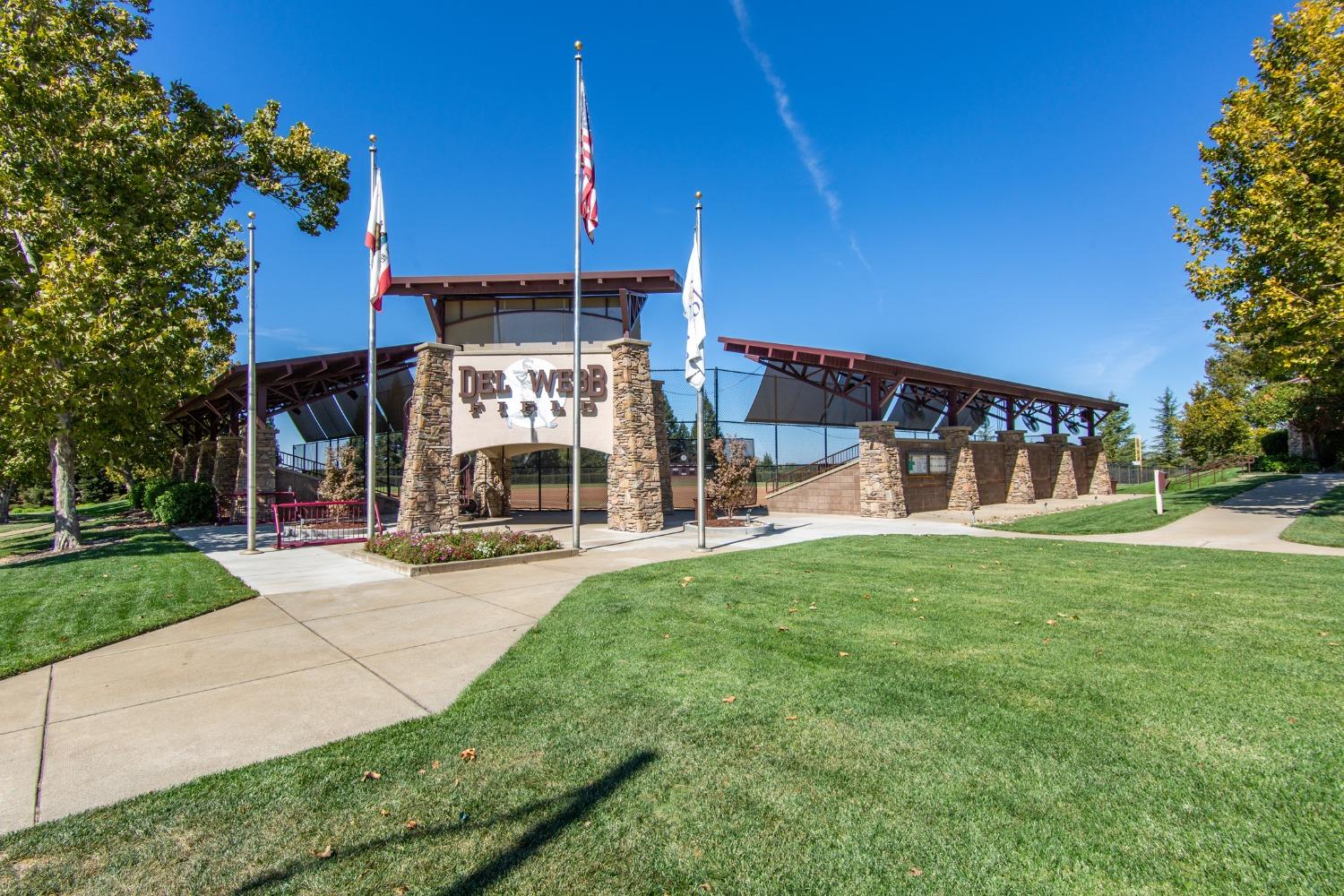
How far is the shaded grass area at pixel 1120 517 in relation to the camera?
15852 millimetres

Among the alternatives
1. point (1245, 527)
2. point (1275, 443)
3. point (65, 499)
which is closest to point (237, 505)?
point (65, 499)

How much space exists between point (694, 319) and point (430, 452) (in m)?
8.68

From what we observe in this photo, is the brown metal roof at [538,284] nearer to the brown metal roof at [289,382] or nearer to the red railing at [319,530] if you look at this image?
the brown metal roof at [289,382]

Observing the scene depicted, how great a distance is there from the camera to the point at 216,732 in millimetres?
4160

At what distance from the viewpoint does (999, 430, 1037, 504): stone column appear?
1044 inches

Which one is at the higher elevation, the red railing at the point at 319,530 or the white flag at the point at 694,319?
the white flag at the point at 694,319

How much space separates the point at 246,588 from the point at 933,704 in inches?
370

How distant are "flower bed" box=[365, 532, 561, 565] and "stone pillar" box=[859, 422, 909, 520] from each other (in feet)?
42.3

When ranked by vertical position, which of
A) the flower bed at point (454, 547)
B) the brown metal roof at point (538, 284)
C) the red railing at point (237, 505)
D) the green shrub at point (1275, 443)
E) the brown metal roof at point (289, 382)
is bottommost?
the flower bed at point (454, 547)

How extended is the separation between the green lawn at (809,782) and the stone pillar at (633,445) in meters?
10.8

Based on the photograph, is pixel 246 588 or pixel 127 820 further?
pixel 246 588

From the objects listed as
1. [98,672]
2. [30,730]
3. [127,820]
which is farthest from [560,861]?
→ [98,672]

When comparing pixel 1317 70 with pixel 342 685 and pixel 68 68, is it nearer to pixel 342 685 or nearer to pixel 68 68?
pixel 342 685

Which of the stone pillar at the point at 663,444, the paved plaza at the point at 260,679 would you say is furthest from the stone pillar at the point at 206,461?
the paved plaza at the point at 260,679
